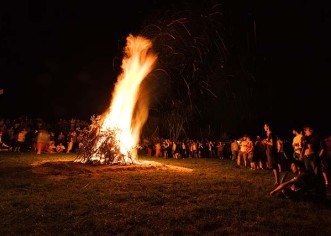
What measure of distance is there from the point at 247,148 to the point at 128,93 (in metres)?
6.79

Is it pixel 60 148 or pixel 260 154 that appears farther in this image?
pixel 60 148

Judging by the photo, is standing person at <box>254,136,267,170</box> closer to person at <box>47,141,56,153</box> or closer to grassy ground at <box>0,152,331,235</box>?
grassy ground at <box>0,152,331,235</box>

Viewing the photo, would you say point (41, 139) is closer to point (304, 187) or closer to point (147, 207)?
point (147, 207)

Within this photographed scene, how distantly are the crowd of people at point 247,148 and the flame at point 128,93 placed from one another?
158 centimetres

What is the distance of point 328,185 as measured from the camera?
33.7ft

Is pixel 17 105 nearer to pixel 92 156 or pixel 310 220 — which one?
pixel 92 156

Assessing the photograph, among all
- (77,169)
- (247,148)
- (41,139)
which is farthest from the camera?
(41,139)

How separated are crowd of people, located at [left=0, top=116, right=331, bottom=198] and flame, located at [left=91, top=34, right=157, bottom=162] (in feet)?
5.17

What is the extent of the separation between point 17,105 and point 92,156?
950 inches

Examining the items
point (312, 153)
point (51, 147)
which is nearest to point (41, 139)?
point (51, 147)

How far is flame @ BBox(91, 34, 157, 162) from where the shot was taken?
15.4 metres

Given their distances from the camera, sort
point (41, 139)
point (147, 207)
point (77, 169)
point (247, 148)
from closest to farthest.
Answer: point (147, 207)
point (77, 169)
point (247, 148)
point (41, 139)

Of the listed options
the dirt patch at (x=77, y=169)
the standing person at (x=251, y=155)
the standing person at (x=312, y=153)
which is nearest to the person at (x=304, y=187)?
the standing person at (x=312, y=153)

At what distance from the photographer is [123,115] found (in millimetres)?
16109
